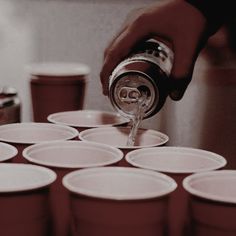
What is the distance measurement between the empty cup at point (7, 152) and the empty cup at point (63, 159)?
2 centimetres

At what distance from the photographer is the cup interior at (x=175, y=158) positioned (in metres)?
0.89

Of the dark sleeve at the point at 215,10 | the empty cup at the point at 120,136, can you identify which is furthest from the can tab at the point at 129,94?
the dark sleeve at the point at 215,10

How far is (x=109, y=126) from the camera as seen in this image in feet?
3.58

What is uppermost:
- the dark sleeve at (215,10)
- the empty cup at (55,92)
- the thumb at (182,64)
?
the dark sleeve at (215,10)

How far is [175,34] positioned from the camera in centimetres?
101

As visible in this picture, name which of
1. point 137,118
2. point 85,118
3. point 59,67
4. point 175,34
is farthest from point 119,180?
point 59,67

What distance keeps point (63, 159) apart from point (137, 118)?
0.53ft

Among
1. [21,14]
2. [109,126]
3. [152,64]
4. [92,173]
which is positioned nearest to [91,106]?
[21,14]

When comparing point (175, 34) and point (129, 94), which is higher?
point (175, 34)

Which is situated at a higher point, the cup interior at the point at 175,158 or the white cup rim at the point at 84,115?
the white cup rim at the point at 84,115

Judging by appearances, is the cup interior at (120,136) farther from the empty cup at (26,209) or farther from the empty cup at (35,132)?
the empty cup at (26,209)

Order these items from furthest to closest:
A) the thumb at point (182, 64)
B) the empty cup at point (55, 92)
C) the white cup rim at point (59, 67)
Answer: the white cup rim at point (59, 67), the empty cup at point (55, 92), the thumb at point (182, 64)

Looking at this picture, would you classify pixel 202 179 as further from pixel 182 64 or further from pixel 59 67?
pixel 59 67

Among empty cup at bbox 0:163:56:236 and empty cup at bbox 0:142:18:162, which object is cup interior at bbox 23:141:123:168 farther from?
empty cup at bbox 0:163:56:236
